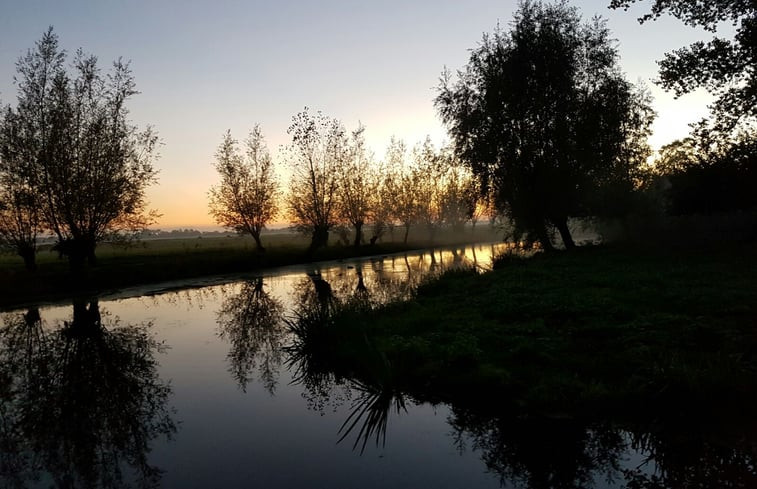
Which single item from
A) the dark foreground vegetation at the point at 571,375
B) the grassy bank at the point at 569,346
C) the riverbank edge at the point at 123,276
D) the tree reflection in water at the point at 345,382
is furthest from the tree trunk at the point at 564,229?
the riverbank edge at the point at 123,276

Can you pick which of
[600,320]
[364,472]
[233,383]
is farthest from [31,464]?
[600,320]

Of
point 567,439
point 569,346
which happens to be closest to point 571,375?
point 569,346

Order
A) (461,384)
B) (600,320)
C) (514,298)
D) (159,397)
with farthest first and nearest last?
(514,298)
(600,320)
(159,397)
(461,384)

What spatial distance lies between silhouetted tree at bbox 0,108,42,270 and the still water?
66.6 ft

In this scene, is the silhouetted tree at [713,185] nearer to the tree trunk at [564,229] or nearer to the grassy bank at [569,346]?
the tree trunk at [564,229]

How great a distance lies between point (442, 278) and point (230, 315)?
11051 millimetres

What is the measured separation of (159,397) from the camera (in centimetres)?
1024

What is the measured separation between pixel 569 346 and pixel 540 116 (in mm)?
26933

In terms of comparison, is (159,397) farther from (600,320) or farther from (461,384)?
(600,320)

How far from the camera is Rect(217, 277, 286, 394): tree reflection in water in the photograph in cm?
1190

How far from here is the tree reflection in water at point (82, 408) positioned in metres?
6.88

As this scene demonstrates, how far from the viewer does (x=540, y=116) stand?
1309 inches

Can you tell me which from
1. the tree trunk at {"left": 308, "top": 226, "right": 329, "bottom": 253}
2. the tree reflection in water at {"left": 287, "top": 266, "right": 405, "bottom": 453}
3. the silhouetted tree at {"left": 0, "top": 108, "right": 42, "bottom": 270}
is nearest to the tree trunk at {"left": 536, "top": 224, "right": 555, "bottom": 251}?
the tree reflection in water at {"left": 287, "top": 266, "right": 405, "bottom": 453}

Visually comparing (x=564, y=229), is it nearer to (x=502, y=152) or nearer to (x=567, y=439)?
(x=502, y=152)
